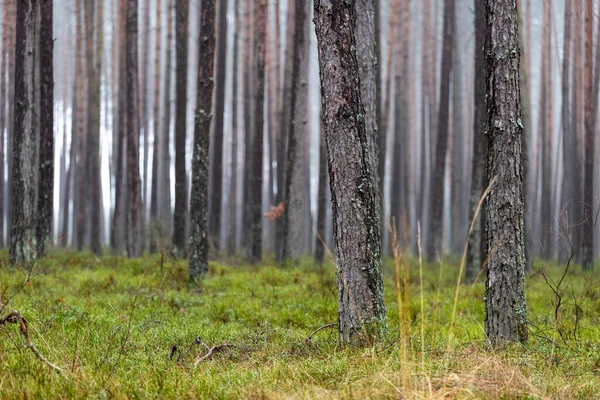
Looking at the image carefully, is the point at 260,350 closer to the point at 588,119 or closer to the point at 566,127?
the point at 588,119

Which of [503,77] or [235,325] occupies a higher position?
[503,77]

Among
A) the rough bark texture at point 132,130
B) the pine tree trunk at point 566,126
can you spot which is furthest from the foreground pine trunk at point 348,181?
the pine tree trunk at point 566,126

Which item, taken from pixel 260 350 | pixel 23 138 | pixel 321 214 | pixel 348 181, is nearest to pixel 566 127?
pixel 321 214

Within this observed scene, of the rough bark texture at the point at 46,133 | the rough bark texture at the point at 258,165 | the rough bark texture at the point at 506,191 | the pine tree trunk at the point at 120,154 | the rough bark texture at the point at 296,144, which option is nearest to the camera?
the rough bark texture at the point at 506,191

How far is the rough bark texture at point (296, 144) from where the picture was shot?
44.6ft

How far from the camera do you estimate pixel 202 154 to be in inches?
402

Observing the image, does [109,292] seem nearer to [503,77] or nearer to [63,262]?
[63,262]

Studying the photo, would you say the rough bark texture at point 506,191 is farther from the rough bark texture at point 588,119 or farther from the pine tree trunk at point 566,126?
the pine tree trunk at point 566,126

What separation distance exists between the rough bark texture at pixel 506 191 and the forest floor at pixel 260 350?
26 centimetres

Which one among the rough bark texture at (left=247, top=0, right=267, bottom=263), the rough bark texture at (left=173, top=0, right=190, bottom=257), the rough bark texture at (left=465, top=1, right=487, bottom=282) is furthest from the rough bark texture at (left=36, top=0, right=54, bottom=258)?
the rough bark texture at (left=465, top=1, right=487, bottom=282)

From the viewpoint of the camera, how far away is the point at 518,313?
5.38m

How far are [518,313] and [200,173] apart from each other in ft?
20.3

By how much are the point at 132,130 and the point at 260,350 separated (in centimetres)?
1068

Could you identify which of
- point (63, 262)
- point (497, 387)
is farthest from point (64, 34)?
point (497, 387)
